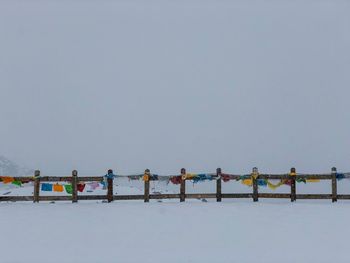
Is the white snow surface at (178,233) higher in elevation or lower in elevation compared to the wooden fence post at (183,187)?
lower

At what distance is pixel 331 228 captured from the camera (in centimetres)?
1299

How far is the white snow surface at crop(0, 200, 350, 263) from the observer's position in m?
10.7

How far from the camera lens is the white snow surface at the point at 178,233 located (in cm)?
1071

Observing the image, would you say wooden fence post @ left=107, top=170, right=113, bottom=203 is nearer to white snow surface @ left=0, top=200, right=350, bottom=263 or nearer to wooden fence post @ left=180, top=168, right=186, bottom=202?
white snow surface @ left=0, top=200, right=350, bottom=263

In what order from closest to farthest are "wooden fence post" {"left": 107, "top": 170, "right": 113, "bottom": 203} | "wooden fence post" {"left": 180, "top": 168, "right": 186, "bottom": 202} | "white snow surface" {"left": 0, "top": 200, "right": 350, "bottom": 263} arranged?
"white snow surface" {"left": 0, "top": 200, "right": 350, "bottom": 263}, "wooden fence post" {"left": 180, "top": 168, "right": 186, "bottom": 202}, "wooden fence post" {"left": 107, "top": 170, "right": 113, "bottom": 203}

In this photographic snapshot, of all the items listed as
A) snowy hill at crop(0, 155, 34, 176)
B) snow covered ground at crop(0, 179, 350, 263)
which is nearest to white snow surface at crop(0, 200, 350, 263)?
snow covered ground at crop(0, 179, 350, 263)

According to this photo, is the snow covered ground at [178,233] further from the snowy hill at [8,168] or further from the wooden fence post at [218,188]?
the snowy hill at [8,168]

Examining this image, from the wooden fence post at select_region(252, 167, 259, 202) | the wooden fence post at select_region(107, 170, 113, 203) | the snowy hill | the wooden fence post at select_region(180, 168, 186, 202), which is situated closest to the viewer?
the wooden fence post at select_region(252, 167, 259, 202)

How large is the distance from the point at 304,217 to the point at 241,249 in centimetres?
410

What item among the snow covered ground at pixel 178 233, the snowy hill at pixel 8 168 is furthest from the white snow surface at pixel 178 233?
the snowy hill at pixel 8 168

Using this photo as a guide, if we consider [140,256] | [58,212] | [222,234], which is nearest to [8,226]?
[58,212]

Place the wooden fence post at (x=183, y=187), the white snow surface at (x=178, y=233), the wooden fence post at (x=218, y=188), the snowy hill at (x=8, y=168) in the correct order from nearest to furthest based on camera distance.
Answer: the white snow surface at (x=178, y=233)
the wooden fence post at (x=218, y=188)
the wooden fence post at (x=183, y=187)
the snowy hill at (x=8, y=168)

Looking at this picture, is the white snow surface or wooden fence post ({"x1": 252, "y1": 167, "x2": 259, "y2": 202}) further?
wooden fence post ({"x1": 252, "y1": 167, "x2": 259, "y2": 202})

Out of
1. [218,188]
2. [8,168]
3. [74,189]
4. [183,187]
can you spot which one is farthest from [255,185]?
[8,168]
